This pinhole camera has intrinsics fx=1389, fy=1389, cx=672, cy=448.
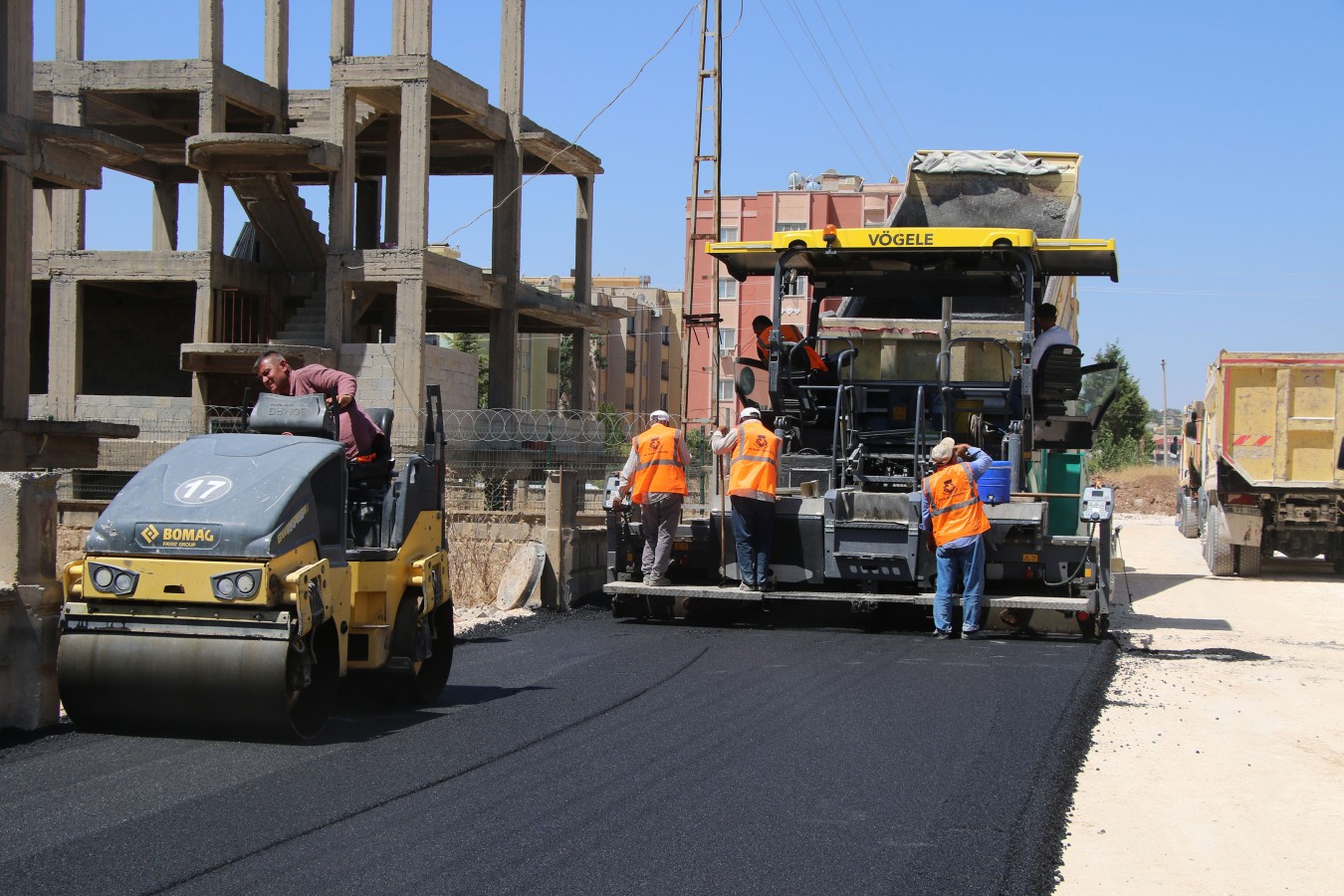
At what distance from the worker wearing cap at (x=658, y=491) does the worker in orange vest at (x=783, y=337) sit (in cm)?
106

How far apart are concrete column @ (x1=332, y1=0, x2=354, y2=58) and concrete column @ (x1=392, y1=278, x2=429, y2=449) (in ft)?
15.9

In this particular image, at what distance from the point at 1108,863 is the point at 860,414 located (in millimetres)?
6744

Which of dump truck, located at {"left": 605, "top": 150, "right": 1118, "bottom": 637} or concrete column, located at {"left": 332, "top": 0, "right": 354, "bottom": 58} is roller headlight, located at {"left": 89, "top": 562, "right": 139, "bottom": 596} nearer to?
dump truck, located at {"left": 605, "top": 150, "right": 1118, "bottom": 637}

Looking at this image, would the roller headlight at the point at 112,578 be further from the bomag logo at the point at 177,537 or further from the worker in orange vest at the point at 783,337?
the worker in orange vest at the point at 783,337

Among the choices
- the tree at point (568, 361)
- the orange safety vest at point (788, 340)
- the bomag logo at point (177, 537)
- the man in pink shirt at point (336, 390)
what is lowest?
the bomag logo at point (177, 537)

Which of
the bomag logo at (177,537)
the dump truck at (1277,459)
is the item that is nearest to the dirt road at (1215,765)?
the bomag logo at (177,537)

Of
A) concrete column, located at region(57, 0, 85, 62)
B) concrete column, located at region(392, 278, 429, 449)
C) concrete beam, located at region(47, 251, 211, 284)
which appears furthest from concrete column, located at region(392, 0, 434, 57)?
concrete column, located at region(57, 0, 85, 62)

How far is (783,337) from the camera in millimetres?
11578

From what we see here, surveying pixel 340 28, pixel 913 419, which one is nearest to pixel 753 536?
pixel 913 419

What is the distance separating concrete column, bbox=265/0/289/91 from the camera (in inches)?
1184

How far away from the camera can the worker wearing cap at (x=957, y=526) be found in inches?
403

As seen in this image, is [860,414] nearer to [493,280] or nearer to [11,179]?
[11,179]

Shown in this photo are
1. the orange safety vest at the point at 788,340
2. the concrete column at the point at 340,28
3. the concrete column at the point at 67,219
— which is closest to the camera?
the orange safety vest at the point at 788,340

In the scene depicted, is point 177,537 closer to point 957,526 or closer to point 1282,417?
point 957,526
